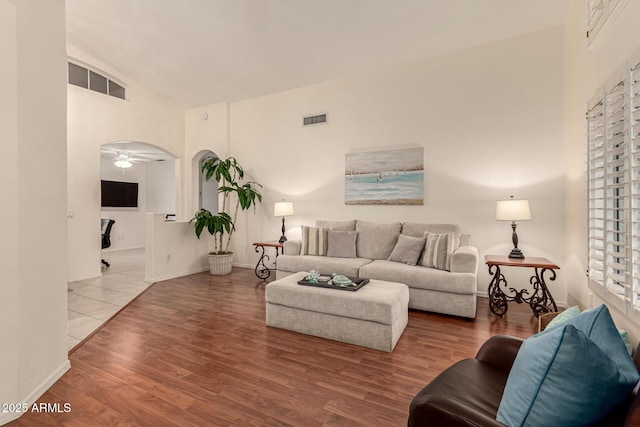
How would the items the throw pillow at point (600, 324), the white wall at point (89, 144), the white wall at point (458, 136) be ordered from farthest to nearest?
1. the white wall at point (89, 144)
2. the white wall at point (458, 136)
3. the throw pillow at point (600, 324)

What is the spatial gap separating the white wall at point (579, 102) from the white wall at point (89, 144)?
21.5ft

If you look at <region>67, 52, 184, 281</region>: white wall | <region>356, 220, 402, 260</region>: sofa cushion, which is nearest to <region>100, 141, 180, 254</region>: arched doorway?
<region>67, 52, 184, 281</region>: white wall

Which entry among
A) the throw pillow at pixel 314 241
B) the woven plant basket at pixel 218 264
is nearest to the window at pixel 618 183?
the throw pillow at pixel 314 241

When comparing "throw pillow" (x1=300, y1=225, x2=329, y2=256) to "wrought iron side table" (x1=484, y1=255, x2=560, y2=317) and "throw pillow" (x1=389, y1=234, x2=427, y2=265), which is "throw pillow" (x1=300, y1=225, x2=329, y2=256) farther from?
"wrought iron side table" (x1=484, y1=255, x2=560, y2=317)

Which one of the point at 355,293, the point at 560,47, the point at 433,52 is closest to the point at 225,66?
the point at 433,52

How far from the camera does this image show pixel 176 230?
5312 mm

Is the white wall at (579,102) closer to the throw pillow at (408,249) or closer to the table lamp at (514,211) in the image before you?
the table lamp at (514,211)

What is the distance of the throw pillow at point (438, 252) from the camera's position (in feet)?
11.5

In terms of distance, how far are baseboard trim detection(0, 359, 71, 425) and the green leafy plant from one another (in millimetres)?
3237

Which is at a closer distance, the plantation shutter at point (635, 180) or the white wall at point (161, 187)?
the plantation shutter at point (635, 180)

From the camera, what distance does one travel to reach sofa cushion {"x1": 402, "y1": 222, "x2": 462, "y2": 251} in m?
3.92

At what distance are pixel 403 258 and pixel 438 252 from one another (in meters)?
0.44

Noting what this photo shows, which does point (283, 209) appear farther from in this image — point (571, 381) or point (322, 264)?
point (571, 381)

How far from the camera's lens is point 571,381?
0.89m
